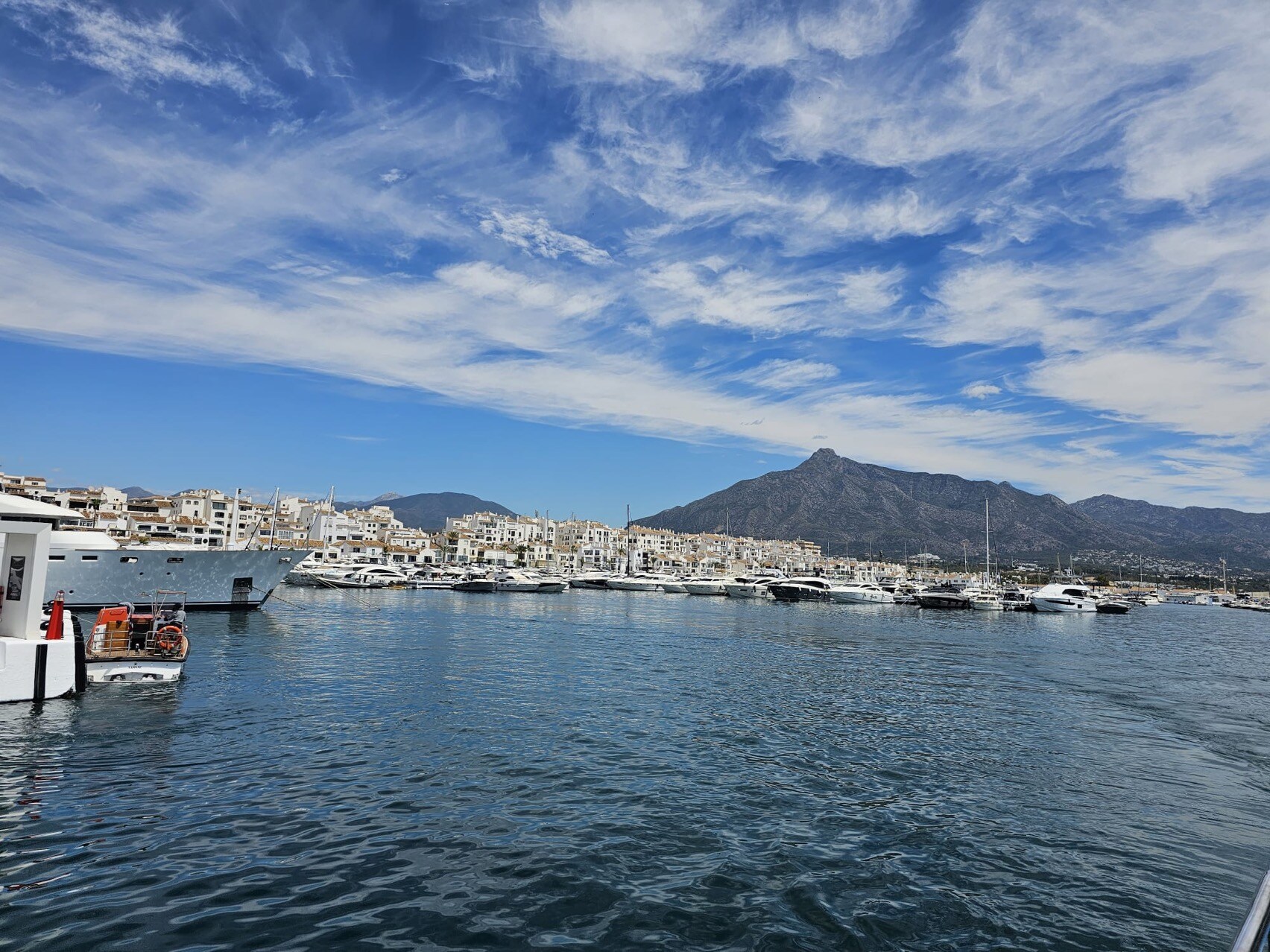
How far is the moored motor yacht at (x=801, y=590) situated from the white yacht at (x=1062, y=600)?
26699mm

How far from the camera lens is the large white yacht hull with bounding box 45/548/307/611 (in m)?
45.4

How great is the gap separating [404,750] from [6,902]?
7892 mm

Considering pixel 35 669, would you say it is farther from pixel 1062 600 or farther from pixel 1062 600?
pixel 1062 600

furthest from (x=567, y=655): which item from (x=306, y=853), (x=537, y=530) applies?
(x=537, y=530)

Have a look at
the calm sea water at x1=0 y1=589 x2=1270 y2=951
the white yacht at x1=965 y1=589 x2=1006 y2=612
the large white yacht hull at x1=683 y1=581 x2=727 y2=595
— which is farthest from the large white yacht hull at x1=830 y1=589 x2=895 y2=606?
the calm sea water at x1=0 y1=589 x2=1270 y2=951

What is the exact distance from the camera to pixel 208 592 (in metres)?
50.5

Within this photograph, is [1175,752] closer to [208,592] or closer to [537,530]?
[208,592]

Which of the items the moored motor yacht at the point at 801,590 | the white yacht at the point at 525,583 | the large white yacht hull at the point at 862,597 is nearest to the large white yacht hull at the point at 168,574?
the white yacht at the point at 525,583

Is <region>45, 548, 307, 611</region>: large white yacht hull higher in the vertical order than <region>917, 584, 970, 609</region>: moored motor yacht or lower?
higher

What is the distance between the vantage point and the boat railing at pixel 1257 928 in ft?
10.5

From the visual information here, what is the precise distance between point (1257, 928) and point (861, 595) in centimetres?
10681

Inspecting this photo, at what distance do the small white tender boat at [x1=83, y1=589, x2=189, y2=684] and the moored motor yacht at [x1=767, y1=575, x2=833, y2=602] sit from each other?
87322 millimetres

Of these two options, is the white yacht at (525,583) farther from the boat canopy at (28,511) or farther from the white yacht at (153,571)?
the boat canopy at (28,511)

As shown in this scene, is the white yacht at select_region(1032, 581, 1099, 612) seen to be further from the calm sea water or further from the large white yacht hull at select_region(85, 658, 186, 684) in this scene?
the large white yacht hull at select_region(85, 658, 186, 684)
